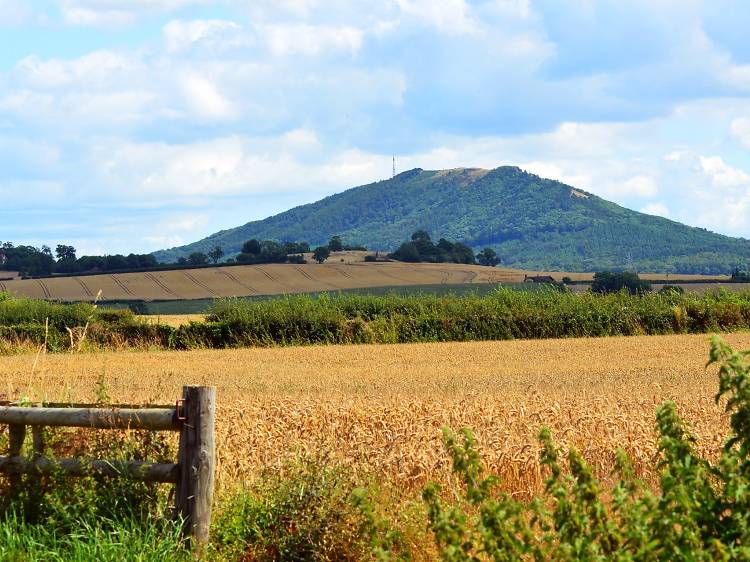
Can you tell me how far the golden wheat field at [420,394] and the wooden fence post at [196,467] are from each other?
1263 millimetres

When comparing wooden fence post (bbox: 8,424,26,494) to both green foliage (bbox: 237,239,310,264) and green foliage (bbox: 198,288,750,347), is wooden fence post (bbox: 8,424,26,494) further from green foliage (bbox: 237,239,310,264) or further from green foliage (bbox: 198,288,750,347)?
green foliage (bbox: 237,239,310,264)

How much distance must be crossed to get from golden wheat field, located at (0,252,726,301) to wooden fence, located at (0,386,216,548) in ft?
242

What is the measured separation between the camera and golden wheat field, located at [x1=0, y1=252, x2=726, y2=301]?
84.6 meters

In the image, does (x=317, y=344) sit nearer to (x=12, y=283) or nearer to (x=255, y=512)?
(x=255, y=512)

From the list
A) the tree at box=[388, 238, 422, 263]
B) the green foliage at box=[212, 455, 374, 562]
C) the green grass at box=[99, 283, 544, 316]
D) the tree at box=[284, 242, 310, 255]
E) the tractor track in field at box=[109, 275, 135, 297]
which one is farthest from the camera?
the tree at box=[388, 238, 422, 263]

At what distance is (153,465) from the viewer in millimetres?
7770

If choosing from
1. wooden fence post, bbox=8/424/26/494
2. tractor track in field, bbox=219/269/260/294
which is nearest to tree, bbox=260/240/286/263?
tractor track in field, bbox=219/269/260/294

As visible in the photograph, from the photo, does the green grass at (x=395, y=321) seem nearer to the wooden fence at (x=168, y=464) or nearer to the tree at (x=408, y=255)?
the wooden fence at (x=168, y=464)

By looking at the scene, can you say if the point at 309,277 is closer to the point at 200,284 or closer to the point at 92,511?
the point at 200,284

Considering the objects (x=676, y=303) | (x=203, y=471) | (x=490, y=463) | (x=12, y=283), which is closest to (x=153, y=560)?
(x=203, y=471)

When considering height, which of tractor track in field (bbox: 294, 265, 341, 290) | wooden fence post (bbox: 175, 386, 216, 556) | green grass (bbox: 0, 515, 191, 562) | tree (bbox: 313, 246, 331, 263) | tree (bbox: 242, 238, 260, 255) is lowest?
green grass (bbox: 0, 515, 191, 562)

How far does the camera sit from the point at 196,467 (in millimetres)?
7613

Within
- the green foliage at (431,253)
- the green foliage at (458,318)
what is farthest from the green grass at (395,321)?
the green foliage at (431,253)

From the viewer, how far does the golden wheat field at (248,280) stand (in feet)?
277
